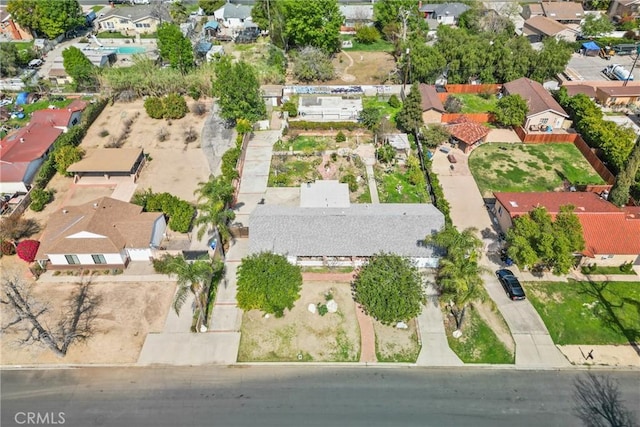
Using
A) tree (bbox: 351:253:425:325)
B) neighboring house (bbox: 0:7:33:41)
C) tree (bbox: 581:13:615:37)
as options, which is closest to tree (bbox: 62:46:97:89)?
neighboring house (bbox: 0:7:33:41)

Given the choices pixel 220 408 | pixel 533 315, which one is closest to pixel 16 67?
pixel 220 408

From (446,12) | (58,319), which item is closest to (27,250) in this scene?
(58,319)

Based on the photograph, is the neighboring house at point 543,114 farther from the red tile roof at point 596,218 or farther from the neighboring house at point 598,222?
the neighboring house at point 598,222

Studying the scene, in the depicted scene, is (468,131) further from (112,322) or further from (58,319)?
(58,319)

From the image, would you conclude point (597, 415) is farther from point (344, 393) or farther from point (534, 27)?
point (534, 27)

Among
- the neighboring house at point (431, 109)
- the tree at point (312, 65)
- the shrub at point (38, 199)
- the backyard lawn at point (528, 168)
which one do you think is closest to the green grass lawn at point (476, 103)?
the neighboring house at point (431, 109)

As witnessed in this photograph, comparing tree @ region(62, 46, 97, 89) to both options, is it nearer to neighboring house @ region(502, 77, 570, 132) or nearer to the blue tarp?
neighboring house @ region(502, 77, 570, 132)
